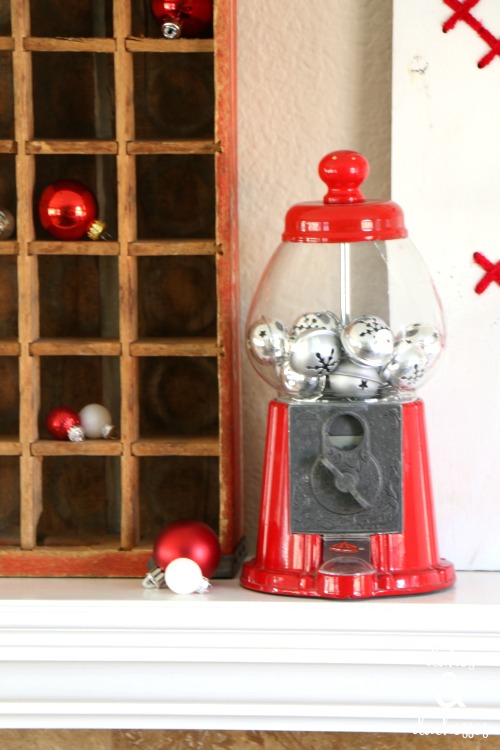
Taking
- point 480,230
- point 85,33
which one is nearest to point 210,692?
point 480,230

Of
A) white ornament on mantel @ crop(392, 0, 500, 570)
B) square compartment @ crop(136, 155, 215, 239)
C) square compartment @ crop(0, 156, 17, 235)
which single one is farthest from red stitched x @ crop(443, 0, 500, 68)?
square compartment @ crop(0, 156, 17, 235)

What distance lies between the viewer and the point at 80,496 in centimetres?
140

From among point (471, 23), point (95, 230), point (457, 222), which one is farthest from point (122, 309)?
point (471, 23)

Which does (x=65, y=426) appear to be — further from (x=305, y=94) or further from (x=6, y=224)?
(x=305, y=94)

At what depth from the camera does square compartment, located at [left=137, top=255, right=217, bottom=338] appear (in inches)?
54.4

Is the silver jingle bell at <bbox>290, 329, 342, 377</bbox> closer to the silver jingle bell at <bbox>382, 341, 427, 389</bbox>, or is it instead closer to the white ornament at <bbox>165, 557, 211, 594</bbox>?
the silver jingle bell at <bbox>382, 341, 427, 389</bbox>

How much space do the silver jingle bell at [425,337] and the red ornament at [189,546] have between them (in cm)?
30

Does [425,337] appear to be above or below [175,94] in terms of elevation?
A: below

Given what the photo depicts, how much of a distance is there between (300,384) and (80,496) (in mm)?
371

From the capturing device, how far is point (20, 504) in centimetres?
138

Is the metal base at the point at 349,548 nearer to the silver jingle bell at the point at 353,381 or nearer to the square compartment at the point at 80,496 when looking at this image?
the silver jingle bell at the point at 353,381

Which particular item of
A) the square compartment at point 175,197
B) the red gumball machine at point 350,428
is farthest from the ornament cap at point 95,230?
the red gumball machine at point 350,428

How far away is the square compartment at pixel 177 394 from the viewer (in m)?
1.39

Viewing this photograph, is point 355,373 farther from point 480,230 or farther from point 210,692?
point 210,692
